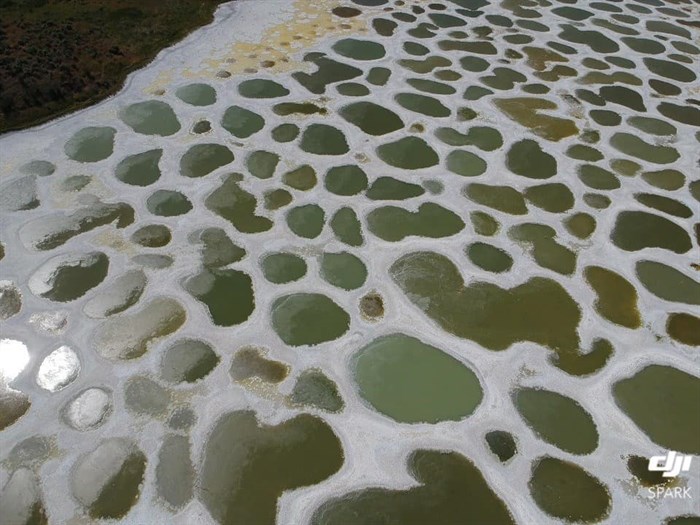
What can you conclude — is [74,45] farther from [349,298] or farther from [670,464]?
[670,464]

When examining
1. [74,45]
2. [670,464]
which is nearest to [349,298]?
[670,464]

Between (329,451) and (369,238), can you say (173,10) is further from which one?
(329,451)

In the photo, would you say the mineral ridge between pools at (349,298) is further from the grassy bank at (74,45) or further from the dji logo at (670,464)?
the grassy bank at (74,45)

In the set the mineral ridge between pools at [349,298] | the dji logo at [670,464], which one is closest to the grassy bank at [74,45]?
the mineral ridge between pools at [349,298]

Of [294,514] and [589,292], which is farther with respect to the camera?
[589,292]

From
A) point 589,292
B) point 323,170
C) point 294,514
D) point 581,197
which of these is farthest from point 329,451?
point 581,197
